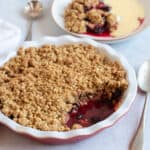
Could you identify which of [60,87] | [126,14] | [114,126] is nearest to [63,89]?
[60,87]

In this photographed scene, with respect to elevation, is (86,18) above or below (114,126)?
above

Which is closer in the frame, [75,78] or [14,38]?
[75,78]

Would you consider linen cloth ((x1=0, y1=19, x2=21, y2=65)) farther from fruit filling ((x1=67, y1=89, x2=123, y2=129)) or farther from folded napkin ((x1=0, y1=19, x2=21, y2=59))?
fruit filling ((x1=67, y1=89, x2=123, y2=129))

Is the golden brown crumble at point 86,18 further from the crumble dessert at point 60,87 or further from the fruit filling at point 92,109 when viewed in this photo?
the fruit filling at point 92,109

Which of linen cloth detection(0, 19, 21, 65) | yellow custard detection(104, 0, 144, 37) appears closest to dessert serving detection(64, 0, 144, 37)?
yellow custard detection(104, 0, 144, 37)

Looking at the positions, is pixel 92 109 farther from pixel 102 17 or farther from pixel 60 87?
pixel 102 17

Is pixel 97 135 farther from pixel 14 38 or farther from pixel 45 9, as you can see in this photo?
pixel 45 9

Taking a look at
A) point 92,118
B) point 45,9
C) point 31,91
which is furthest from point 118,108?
point 45,9
